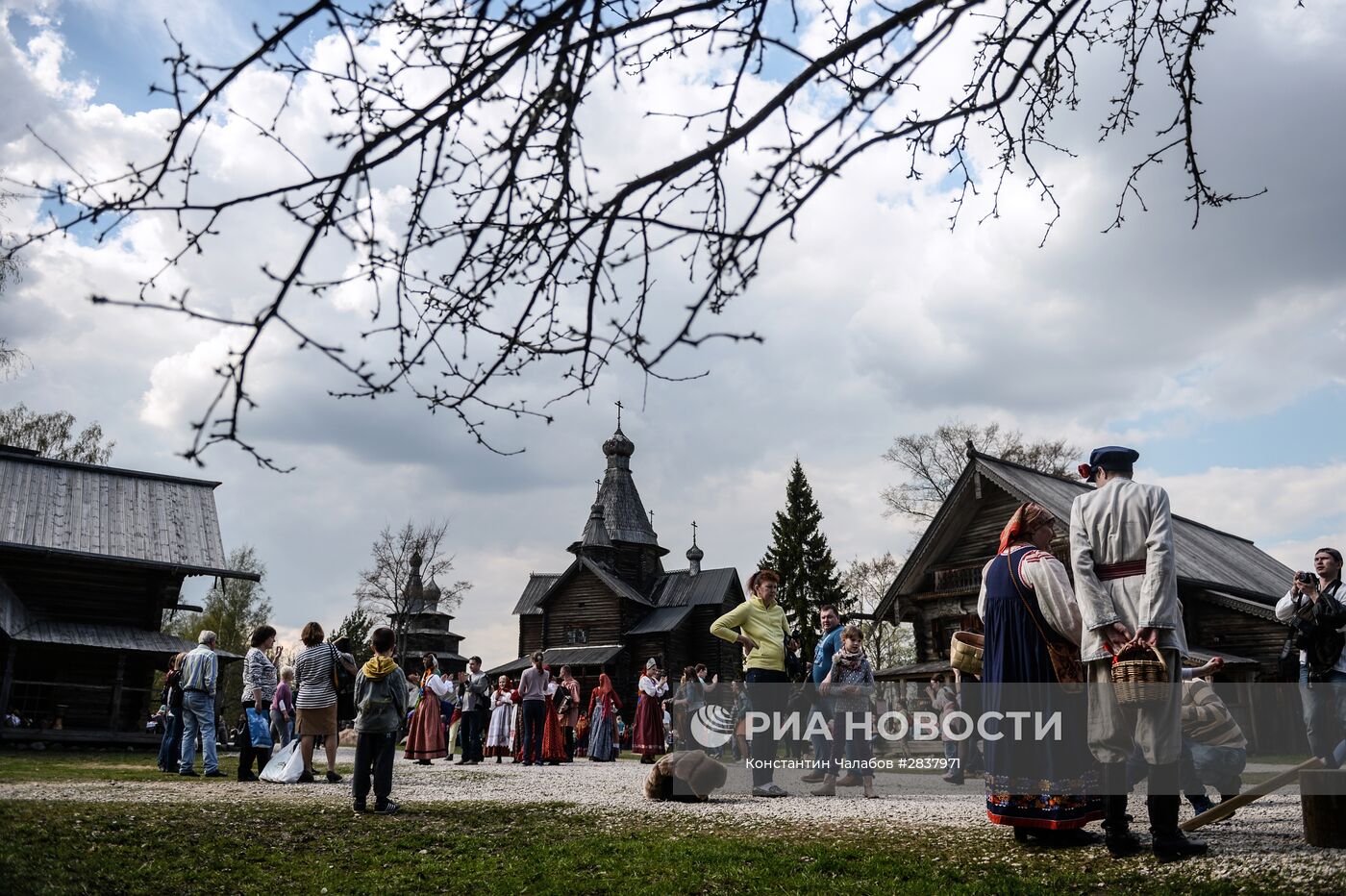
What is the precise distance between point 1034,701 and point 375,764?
18.2 ft

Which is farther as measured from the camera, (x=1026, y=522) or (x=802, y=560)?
(x=802, y=560)

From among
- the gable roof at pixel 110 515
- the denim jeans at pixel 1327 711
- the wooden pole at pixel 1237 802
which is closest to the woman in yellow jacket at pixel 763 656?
the wooden pole at pixel 1237 802

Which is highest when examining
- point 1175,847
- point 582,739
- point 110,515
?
point 110,515

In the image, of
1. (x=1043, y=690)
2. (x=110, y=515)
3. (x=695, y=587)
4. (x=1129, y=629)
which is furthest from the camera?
(x=695, y=587)

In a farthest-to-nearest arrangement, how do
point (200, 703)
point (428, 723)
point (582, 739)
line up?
point (582, 739) → point (428, 723) → point (200, 703)

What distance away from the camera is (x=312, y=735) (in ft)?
36.4

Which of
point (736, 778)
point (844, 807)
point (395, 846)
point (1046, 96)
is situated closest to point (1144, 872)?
point (844, 807)

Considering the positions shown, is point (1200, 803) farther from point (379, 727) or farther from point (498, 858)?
point (379, 727)

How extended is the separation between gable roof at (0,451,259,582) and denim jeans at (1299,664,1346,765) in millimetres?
21849

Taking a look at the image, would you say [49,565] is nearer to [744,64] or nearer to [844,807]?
[844,807]

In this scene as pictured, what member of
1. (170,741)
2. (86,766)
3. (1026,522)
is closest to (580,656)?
(86,766)

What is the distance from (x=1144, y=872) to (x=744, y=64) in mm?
4316

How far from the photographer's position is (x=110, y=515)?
2481cm

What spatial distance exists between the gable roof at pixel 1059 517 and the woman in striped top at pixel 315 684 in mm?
16407
